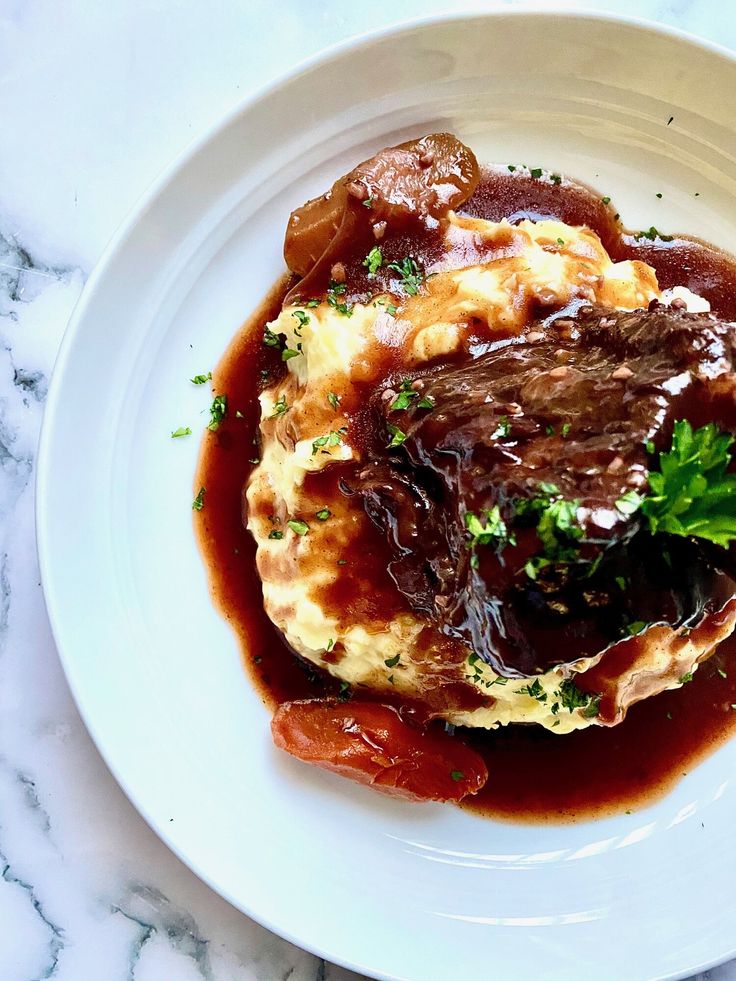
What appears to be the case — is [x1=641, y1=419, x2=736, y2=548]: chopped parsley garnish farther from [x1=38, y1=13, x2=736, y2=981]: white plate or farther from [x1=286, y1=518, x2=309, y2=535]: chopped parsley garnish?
[x1=38, y1=13, x2=736, y2=981]: white plate

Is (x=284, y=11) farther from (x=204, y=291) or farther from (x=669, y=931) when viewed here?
(x=669, y=931)

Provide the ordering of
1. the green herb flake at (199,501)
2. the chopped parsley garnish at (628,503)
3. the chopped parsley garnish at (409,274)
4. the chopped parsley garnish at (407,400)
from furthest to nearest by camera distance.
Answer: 1. the green herb flake at (199,501)
2. the chopped parsley garnish at (409,274)
3. the chopped parsley garnish at (407,400)
4. the chopped parsley garnish at (628,503)

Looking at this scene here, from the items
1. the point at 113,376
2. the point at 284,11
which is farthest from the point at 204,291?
the point at 284,11

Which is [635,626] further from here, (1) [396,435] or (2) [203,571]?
(2) [203,571]

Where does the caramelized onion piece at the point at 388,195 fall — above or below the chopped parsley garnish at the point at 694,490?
above

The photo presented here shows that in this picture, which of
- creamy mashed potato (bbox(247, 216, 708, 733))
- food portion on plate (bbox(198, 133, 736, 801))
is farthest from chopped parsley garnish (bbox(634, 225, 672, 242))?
creamy mashed potato (bbox(247, 216, 708, 733))

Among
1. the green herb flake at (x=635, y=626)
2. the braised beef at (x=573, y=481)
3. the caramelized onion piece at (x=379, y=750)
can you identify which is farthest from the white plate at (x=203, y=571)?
the green herb flake at (x=635, y=626)

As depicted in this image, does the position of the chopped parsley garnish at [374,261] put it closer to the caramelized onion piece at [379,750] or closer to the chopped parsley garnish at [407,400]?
the chopped parsley garnish at [407,400]
